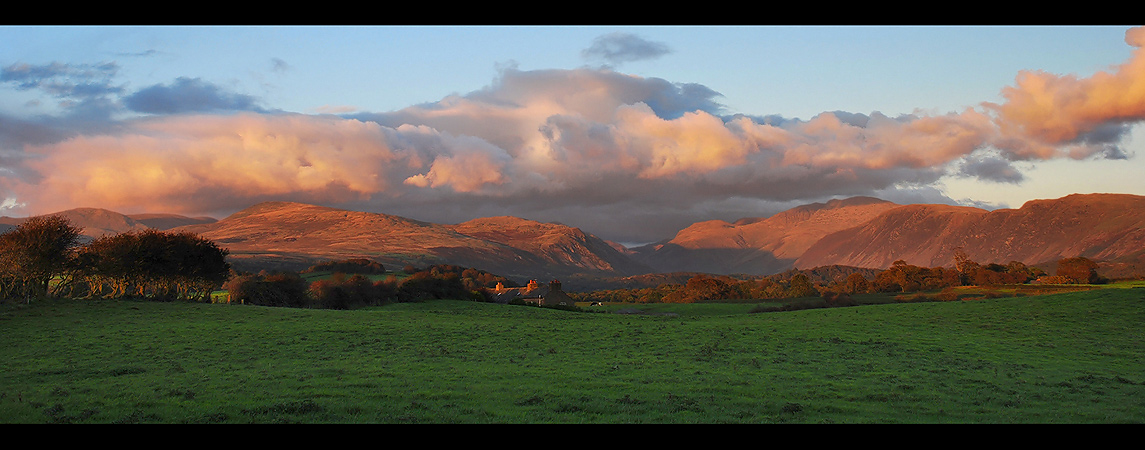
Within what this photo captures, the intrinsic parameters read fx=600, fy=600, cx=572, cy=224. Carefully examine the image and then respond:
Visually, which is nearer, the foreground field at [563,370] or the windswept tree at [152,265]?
the foreground field at [563,370]

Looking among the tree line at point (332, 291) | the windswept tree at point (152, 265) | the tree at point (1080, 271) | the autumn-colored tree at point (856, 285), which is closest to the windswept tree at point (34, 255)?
the windswept tree at point (152, 265)

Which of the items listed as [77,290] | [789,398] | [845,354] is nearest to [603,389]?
[789,398]

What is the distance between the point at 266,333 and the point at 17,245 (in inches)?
1201

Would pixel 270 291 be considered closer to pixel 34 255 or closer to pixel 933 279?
pixel 34 255

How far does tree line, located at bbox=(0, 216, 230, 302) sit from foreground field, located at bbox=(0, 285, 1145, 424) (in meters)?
6.96

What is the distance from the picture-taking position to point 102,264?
5912cm

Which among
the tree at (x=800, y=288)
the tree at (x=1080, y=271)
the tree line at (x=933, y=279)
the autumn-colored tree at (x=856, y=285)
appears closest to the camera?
the tree at (x=1080, y=271)

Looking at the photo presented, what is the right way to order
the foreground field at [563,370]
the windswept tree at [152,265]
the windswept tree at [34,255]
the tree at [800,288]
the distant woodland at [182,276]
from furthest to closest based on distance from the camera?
the tree at [800,288], the windswept tree at [152,265], the distant woodland at [182,276], the windswept tree at [34,255], the foreground field at [563,370]

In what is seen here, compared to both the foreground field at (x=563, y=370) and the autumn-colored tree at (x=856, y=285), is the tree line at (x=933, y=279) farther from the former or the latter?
the foreground field at (x=563, y=370)

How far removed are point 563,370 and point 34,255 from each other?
52589 millimetres

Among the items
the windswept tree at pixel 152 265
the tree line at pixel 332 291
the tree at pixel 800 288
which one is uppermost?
the windswept tree at pixel 152 265

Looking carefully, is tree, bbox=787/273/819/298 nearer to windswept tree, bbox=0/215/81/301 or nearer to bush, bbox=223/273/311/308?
bush, bbox=223/273/311/308

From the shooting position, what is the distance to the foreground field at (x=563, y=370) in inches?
656

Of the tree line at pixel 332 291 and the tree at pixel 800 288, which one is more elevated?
the tree line at pixel 332 291
